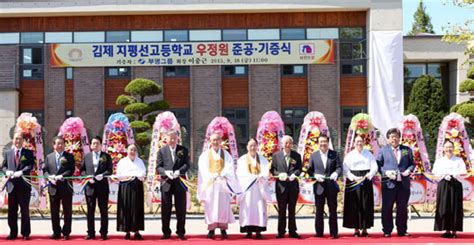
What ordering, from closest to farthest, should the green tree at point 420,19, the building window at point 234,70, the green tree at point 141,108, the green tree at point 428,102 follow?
the green tree at point 141,108 < the green tree at point 428,102 < the building window at point 234,70 < the green tree at point 420,19

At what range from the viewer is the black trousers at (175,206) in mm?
11211

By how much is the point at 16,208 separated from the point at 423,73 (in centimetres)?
2228

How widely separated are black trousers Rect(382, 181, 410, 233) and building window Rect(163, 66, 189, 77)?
697 inches

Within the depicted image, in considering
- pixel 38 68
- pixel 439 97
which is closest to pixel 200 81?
pixel 38 68

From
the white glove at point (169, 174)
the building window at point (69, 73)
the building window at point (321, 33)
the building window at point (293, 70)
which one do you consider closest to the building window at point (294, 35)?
the building window at point (321, 33)

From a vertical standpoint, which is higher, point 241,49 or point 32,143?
point 241,49

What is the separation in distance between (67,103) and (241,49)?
24.0ft

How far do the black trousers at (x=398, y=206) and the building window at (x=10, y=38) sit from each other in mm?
20662

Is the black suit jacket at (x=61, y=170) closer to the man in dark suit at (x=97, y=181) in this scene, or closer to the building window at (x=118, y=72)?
the man in dark suit at (x=97, y=181)

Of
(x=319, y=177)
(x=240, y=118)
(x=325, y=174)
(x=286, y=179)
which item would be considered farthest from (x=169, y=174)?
(x=240, y=118)

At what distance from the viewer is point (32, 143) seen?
14.8 metres

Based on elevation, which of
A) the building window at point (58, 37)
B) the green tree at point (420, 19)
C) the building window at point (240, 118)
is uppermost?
the green tree at point (420, 19)

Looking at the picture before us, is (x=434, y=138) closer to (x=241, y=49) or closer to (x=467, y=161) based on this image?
(x=241, y=49)

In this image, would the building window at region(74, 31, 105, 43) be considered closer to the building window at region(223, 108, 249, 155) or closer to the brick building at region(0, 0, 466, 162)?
the brick building at region(0, 0, 466, 162)
